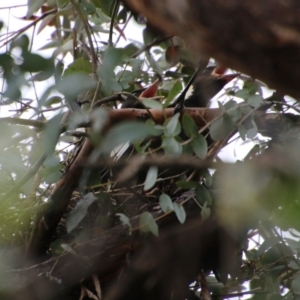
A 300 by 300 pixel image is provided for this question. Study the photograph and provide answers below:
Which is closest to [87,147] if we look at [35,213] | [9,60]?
[35,213]

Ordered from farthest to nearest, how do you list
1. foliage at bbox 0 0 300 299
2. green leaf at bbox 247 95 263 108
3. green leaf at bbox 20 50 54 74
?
1. green leaf at bbox 247 95 263 108
2. foliage at bbox 0 0 300 299
3. green leaf at bbox 20 50 54 74

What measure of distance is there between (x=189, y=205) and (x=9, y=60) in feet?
2.25

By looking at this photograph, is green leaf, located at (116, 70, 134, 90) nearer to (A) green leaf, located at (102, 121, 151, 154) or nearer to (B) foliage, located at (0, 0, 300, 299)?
(B) foliage, located at (0, 0, 300, 299)

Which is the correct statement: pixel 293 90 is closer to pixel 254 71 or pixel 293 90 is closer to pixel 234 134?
pixel 254 71

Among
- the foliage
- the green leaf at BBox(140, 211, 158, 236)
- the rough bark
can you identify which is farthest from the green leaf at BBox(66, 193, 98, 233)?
the rough bark

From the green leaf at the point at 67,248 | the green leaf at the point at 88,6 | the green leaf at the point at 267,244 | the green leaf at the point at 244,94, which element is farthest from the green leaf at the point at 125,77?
the green leaf at the point at 267,244

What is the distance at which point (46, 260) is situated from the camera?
1316 millimetres

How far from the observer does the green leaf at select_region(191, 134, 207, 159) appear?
1.09 meters

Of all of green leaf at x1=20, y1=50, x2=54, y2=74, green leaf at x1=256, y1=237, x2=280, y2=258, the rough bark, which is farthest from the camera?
green leaf at x1=256, y1=237, x2=280, y2=258

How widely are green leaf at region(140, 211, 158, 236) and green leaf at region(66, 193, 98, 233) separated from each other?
6.2 inches

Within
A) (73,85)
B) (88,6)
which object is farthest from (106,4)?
(73,85)

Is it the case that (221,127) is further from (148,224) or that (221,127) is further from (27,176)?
(27,176)

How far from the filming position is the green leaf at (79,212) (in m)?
1.24

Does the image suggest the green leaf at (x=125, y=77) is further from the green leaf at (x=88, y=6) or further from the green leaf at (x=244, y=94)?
the green leaf at (x=244, y=94)
